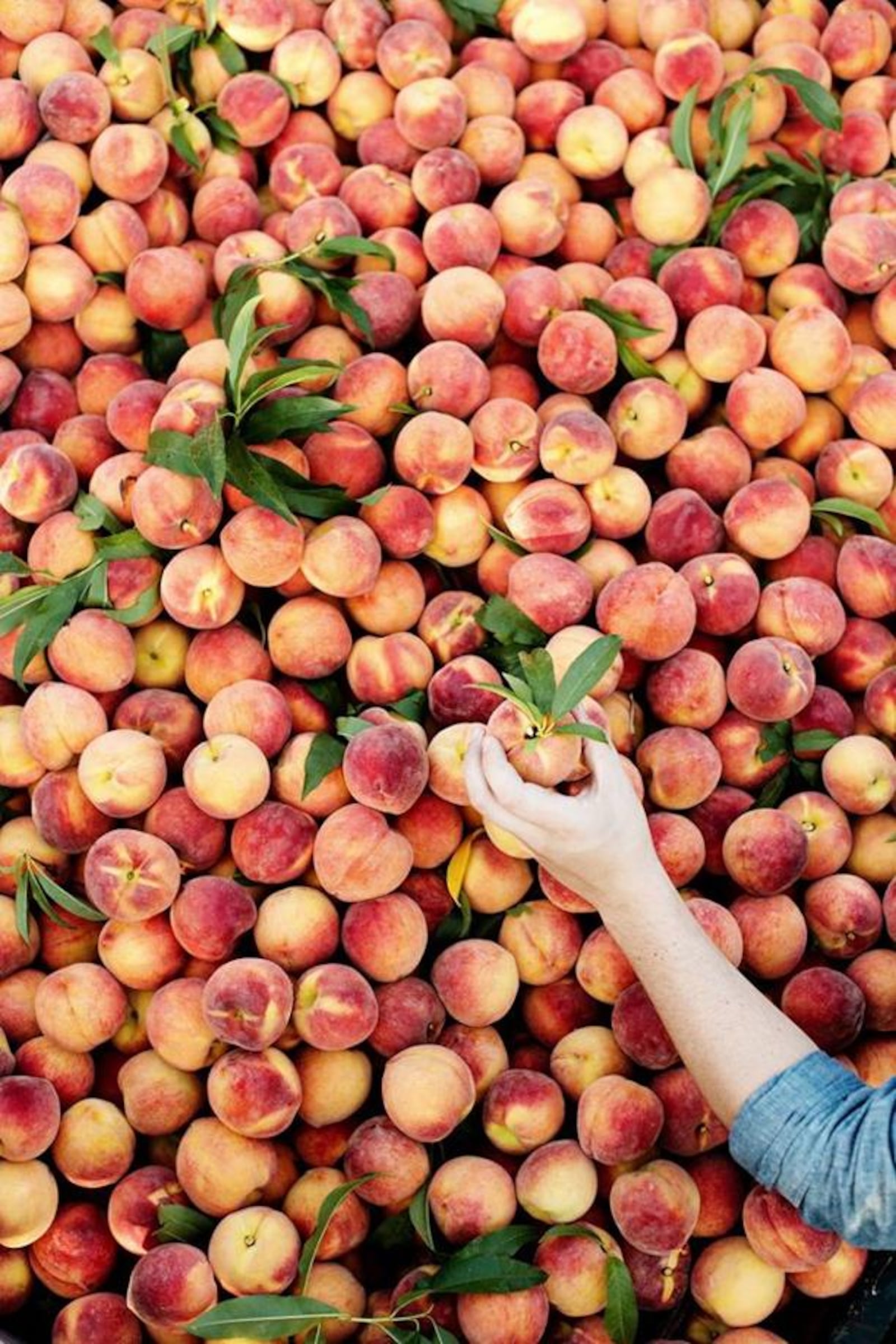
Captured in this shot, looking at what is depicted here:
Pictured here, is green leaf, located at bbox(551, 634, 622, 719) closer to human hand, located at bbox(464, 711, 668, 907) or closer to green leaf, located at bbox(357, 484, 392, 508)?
human hand, located at bbox(464, 711, 668, 907)

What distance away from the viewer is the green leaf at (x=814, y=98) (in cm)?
231

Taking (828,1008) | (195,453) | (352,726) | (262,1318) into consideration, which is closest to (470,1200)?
(262,1318)

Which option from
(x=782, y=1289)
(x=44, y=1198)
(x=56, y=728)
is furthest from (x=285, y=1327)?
(x=56, y=728)

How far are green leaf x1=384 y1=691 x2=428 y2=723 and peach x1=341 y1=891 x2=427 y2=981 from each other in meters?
0.27

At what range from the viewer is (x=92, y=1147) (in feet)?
5.45

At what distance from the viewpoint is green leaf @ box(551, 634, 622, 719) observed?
62.9 inches

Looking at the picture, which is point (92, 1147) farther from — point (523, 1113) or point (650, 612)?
point (650, 612)

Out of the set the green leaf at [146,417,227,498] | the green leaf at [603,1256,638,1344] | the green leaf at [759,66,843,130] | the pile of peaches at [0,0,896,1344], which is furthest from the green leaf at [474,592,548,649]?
the green leaf at [759,66,843,130]

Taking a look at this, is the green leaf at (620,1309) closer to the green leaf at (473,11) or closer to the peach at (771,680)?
the peach at (771,680)

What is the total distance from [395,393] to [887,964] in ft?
3.71

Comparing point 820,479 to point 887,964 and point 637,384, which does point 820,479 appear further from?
point 887,964

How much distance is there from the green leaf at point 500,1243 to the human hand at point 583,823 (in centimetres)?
45

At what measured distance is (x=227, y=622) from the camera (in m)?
1.90

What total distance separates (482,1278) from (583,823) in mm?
593
